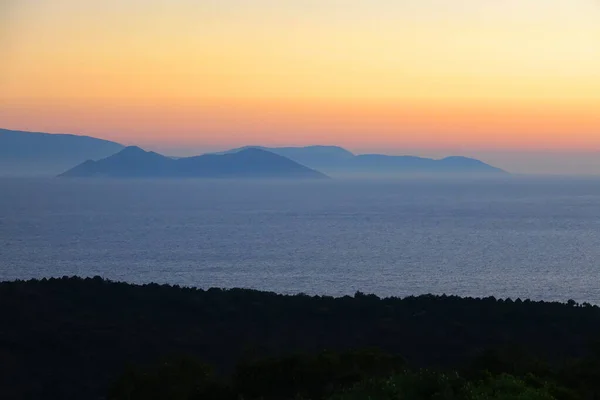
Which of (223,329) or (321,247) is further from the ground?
(321,247)

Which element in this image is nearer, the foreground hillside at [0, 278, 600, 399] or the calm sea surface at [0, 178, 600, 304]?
the foreground hillside at [0, 278, 600, 399]

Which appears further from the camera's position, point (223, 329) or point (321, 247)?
point (321, 247)

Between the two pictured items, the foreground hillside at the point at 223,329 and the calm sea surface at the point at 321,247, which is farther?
the calm sea surface at the point at 321,247
